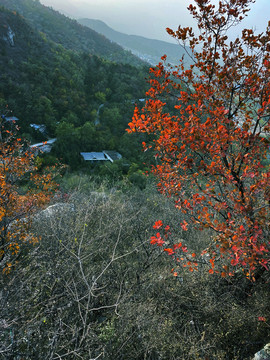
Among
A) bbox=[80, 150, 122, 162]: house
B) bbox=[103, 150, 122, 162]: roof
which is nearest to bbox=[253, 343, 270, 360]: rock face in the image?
bbox=[80, 150, 122, 162]: house

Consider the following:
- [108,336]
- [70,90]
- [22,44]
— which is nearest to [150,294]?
[108,336]

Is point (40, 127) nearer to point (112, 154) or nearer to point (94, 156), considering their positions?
point (94, 156)

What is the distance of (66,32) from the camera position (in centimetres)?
9162

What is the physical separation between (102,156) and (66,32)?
254 feet

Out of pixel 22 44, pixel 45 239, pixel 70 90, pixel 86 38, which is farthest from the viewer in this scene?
pixel 86 38

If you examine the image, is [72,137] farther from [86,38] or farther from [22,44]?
[86,38]

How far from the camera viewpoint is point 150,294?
20.1 ft

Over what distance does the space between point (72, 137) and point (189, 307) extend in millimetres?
36707

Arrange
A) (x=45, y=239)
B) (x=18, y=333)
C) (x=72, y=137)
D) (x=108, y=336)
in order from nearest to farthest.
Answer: (x=18, y=333) < (x=108, y=336) < (x=45, y=239) < (x=72, y=137)

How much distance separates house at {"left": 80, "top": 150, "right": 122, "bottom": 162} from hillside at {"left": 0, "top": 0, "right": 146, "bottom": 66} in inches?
2125

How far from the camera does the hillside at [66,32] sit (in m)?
83.8

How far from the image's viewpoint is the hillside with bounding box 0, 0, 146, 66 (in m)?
83.8

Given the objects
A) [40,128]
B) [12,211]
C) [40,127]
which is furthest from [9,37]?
[12,211]

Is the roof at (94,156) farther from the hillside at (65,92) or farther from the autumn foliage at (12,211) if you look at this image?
the autumn foliage at (12,211)
